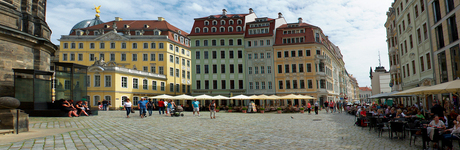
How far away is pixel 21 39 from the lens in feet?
59.2

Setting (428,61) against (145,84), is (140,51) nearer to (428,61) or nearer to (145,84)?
(145,84)

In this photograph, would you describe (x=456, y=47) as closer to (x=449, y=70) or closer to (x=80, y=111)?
(x=449, y=70)

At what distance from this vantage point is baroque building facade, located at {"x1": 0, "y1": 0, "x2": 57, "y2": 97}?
17062mm

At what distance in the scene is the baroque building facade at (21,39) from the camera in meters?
17.1

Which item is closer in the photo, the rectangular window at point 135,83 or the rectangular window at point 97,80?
the rectangular window at point 97,80

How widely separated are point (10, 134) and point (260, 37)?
151 ft

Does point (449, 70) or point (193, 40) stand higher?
point (193, 40)

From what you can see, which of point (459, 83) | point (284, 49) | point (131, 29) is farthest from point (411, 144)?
point (131, 29)

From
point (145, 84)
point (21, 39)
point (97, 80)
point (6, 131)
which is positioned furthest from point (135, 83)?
point (6, 131)

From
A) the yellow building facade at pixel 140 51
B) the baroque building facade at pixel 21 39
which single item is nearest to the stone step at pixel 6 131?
the baroque building facade at pixel 21 39

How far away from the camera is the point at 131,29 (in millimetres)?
62500

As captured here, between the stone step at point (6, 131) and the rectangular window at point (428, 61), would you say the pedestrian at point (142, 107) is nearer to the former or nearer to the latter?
the stone step at point (6, 131)

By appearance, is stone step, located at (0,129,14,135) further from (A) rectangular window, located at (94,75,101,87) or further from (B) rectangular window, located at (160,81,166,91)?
(B) rectangular window, located at (160,81,166,91)

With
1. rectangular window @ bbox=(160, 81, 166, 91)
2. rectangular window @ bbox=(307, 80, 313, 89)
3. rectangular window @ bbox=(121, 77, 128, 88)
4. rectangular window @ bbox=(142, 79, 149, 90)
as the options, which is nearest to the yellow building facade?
rectangular window @ bbox=(160, 81, 166, 91)
